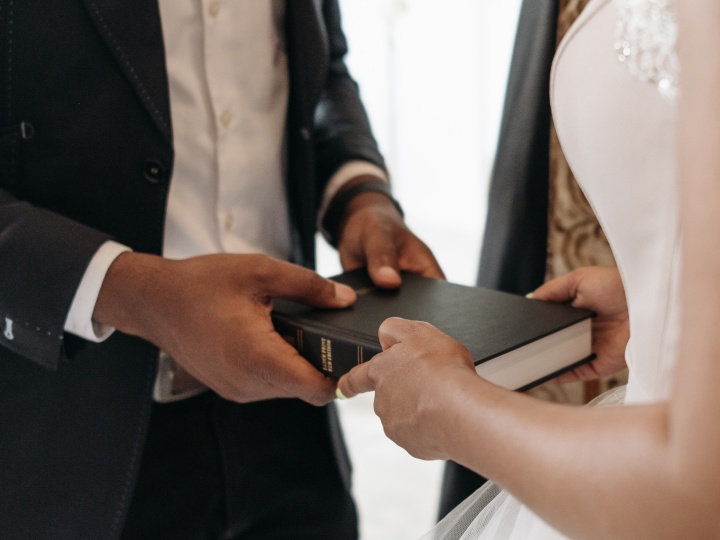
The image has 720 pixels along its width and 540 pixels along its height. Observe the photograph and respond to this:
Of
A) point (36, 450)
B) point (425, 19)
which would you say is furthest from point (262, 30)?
point (425, 19)

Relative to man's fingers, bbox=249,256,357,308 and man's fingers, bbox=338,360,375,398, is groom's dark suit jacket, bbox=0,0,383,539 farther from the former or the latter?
man's fingers, bbox=338,360,375,398

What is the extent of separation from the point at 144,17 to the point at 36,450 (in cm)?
53

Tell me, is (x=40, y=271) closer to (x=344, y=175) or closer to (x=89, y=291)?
(x=89, y=291)

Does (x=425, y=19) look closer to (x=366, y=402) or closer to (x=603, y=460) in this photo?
(x=366, y=402)

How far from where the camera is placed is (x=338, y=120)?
1.31 m

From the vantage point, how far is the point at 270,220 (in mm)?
1164

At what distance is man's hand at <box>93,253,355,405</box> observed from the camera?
0.83m

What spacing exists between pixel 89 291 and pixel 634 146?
594 millimetres

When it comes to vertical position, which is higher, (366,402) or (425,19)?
(425,19)

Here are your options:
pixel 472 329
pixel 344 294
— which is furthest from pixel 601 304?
pixel 344 294

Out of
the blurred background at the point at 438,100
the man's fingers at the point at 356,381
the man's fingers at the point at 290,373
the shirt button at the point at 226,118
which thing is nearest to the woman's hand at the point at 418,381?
the man's fingers at the point at 356,381

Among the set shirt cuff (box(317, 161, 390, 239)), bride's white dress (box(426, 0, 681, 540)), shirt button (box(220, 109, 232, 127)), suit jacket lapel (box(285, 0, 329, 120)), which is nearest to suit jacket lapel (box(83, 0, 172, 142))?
shirt button (box(220, 109, 232, 127))

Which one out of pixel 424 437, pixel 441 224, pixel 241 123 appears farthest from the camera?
pixel 441 224

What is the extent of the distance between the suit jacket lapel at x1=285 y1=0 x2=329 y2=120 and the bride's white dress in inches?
21.4
